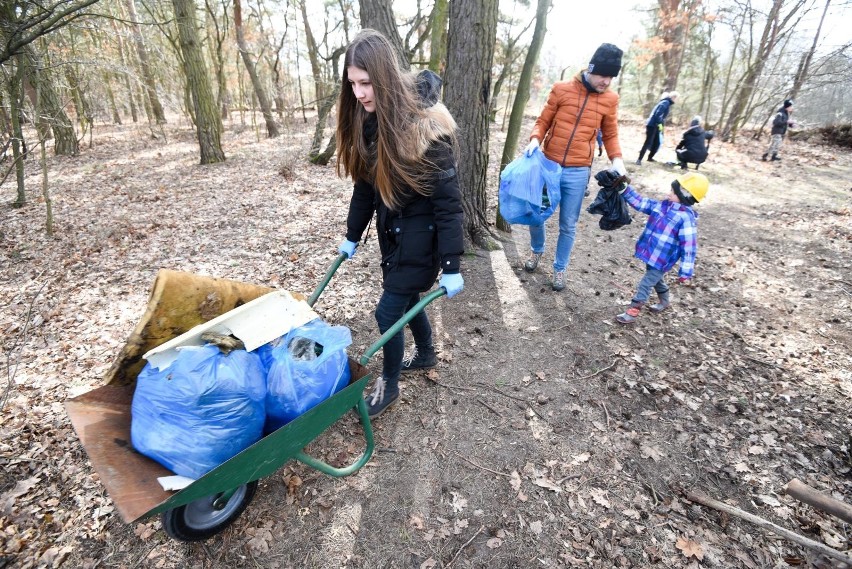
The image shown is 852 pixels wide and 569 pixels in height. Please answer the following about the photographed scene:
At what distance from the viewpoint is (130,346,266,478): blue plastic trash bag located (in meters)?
1.69

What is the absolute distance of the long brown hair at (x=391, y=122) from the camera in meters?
1.87

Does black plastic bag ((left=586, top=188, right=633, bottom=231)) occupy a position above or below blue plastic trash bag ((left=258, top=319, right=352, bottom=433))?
above

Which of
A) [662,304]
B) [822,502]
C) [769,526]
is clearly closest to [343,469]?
[769,526]

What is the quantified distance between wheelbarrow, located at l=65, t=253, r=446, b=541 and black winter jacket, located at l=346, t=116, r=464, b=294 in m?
0.25

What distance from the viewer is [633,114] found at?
21.3 m

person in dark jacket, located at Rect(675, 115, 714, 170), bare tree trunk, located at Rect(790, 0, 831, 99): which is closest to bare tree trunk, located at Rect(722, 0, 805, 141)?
bare tree trunk, located at Rect(790, 0, 831, 99)

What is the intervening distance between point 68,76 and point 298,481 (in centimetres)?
1332

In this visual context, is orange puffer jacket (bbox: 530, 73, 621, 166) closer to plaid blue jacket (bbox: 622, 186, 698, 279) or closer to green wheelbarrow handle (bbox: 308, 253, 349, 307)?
plaid blue jacket (bbox: 622, 186, 698, 279)

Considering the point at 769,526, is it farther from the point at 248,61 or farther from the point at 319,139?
the point at 248,61

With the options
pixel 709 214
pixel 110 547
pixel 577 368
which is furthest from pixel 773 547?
pixel 709 214

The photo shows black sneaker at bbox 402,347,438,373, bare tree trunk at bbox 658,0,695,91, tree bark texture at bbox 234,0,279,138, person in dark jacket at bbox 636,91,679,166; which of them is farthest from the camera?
bare tree trunk at bbox 658,0,695,91

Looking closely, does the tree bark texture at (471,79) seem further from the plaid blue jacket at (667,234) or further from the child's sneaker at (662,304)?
the child's sneaker at (662,304)

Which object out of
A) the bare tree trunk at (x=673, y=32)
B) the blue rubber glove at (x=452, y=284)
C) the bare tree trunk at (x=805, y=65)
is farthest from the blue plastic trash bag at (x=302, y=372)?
the bare tree trunk at (x=673, y=32)

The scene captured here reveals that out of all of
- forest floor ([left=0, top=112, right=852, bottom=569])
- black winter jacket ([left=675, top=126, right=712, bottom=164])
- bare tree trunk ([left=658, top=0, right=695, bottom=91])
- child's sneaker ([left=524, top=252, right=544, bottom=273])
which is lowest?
forest floor ([left=0, top=112, right=852, bottom=569])
